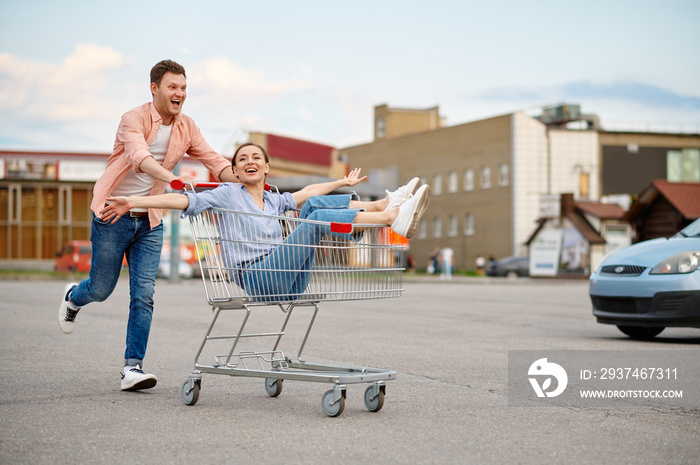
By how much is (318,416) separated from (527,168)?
54.9 meters

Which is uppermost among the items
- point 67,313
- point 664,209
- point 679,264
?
point 664,209

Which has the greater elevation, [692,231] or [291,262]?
[692,231]

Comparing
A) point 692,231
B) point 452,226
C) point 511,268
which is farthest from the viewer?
point 452,226

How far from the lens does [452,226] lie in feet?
216

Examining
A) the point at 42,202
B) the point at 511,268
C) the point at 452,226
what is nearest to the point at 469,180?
the point at 452,226

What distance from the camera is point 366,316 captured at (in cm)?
1414

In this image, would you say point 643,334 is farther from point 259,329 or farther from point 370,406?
point 370,406

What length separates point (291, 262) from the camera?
562cm

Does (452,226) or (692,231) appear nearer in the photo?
(692,231)

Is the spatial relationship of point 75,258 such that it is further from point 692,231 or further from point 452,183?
point 692,231

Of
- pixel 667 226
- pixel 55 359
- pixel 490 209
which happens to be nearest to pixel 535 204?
pixel 490 209

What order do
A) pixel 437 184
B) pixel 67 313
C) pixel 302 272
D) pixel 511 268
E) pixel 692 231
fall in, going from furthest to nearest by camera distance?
pixel 437 184, pixel 511 268, pixel 692 231, pixel 67 313, pixel 302 272

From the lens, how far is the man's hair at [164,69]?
6230 mm

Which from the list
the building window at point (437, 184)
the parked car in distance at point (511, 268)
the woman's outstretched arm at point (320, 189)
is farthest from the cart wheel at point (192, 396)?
the building window at point (437, 184)
